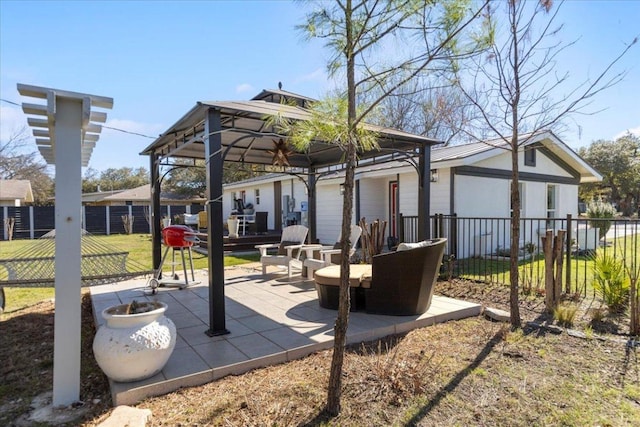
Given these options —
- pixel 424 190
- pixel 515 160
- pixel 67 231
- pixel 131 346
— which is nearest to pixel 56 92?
pixel 67 231

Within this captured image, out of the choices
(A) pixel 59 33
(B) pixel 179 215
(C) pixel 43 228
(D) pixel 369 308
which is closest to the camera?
(D) pixel 369 308

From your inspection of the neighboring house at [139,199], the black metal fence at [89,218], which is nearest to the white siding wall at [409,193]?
the black metal fence at [89,218]

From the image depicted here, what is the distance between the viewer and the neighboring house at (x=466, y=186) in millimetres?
9492

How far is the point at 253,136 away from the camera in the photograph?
4719mm

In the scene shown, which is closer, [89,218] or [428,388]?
[428,388]

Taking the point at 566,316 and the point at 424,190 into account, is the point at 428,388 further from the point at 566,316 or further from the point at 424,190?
the point at 424,190

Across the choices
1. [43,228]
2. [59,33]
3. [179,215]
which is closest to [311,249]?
[59,33]

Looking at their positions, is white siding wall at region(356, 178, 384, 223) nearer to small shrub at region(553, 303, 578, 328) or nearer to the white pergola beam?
small shrub at region(553, 303, 578, 328)

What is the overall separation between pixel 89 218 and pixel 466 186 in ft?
61.4

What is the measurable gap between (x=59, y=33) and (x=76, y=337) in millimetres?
7206

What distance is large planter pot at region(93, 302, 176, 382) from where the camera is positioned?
2570mm

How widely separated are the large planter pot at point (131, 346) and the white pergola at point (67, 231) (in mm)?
186

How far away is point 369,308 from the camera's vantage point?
4359 millimetres

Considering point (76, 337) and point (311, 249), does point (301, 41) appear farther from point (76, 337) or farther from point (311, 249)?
point (311, 249)
